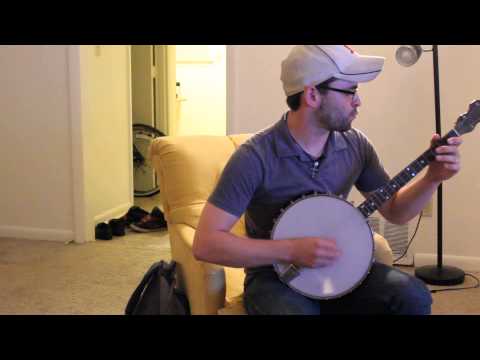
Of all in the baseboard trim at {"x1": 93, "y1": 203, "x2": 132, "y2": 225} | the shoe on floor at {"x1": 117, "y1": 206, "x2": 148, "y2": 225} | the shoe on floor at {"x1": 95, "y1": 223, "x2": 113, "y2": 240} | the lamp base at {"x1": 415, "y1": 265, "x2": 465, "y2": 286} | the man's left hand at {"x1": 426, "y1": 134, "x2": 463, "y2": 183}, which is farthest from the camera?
the shoe on floor at {"x1": 117, "y1": 206, "x2": 148, "y2": 225}

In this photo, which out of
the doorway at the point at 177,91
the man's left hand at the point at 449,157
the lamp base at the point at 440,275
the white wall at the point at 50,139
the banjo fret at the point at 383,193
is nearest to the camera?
the man's left hand at the point at 449,157

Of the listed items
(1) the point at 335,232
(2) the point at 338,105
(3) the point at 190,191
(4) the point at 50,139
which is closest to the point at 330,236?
(1) the point at 335,232

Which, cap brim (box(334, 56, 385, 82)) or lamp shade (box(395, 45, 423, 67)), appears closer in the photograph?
cap brim (box(334, 56, 385, 82))

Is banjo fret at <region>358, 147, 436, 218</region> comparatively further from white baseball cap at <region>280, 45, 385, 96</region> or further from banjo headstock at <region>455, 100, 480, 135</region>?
white baseball cap at <region>280, 45, 385, 96</region>

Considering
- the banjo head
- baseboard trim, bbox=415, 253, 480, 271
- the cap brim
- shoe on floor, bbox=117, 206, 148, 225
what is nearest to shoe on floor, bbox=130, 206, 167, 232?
shoe on floor, bbox=117, 206, 148, 225

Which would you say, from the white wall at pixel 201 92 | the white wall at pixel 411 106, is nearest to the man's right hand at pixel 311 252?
the white wall at pixel 411 106

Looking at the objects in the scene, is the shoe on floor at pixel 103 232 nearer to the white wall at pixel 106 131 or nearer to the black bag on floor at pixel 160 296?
the white wall at pixel 106 131

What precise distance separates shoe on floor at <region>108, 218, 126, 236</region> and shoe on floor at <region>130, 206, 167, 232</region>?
0.34ft

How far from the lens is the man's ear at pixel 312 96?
59.9 inches

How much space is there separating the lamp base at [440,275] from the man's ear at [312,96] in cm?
166

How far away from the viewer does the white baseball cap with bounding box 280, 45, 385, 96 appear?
1489 millimetres

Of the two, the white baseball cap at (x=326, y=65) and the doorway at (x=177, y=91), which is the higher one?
the doorway at (x=177, y=91)
